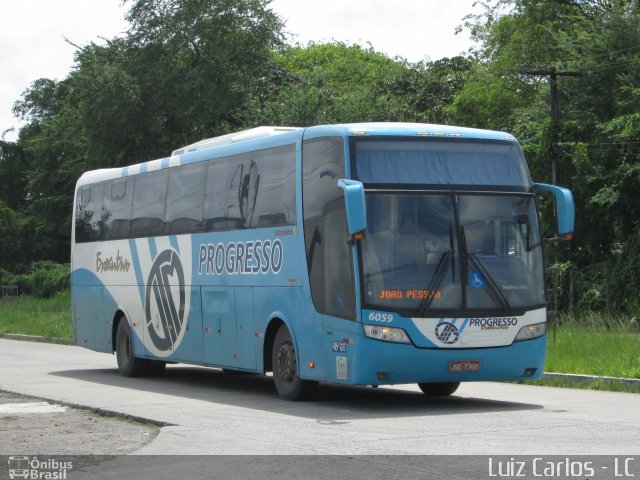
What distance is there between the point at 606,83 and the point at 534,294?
2945cm

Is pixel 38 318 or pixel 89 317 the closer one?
pixel 89 317

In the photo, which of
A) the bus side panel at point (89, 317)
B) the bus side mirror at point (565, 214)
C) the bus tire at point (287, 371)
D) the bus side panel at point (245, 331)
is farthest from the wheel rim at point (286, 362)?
the bus side panel at point (89, 317)

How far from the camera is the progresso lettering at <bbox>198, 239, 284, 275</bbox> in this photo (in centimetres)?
1650

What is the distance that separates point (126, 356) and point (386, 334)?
8.66m

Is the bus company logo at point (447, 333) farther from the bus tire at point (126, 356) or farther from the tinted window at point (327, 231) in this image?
the bus tire at point (126, 356)

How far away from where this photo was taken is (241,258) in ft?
57.4

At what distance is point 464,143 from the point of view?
15359 millimetres

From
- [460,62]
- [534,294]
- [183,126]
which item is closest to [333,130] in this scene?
[534,294]

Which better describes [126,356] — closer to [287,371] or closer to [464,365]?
[287,371]

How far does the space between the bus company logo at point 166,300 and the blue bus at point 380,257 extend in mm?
1571

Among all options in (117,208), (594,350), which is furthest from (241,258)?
(594,350)

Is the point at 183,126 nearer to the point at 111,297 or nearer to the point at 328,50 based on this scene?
the point at 111,297

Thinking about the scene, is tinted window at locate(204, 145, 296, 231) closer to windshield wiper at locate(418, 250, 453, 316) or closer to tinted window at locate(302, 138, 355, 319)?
tinted window at locate(302, 138, 355, 319)

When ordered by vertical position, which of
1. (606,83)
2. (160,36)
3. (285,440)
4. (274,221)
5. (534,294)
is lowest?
(285,440)
